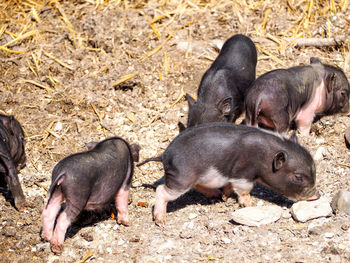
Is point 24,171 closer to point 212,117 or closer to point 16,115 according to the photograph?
point 16,115

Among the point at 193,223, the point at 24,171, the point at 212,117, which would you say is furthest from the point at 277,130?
the point at 24,171

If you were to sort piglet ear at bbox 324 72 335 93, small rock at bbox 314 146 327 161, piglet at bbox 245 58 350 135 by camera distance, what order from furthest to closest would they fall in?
piglet ear at bbox 324 72 335 93
piglet at bbox 245 58 350 135
small rock at bbox 314 146 327 161

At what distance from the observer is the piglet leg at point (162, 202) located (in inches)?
236

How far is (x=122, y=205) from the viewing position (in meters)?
6.16

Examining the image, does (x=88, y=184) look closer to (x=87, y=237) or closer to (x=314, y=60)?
(x=87, y=237)

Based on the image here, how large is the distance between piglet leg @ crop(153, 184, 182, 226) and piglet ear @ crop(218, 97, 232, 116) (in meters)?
1.59

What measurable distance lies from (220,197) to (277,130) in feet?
4.13

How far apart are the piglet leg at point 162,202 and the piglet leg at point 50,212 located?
3.57 ft

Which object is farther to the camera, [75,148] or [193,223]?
[75,148]

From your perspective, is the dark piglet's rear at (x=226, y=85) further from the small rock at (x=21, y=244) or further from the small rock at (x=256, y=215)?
the small rock at (x=21, y=244)

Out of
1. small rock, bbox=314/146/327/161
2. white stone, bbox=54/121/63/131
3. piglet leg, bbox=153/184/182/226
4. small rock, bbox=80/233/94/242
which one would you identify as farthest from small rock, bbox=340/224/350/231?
white stone, bbox=54/121/63/131

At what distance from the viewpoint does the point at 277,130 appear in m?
7.01

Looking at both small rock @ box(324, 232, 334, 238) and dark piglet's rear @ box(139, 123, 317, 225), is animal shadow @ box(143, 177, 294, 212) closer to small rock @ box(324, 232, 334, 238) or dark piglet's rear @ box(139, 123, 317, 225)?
dark piglet's rear @ box(139, 123, 317, 225)

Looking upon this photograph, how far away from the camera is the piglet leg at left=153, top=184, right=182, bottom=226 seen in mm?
5996
